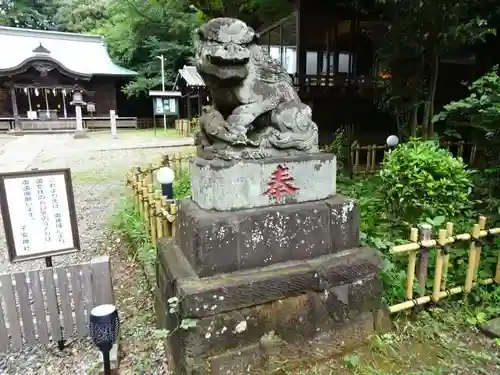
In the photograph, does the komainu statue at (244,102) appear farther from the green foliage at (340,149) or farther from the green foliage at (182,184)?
the green foliage at (340,149)

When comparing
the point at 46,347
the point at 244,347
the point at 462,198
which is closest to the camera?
the point at 244,347

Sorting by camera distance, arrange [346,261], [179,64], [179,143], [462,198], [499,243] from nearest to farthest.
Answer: [346,261]
[499,243]
[462,198]
[179,143]
[179,64]

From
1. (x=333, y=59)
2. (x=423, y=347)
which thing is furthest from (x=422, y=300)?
(x=333, y=59)

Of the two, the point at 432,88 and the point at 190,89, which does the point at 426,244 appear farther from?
the point at 190,89

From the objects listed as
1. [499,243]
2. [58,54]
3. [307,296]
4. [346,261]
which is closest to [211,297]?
[307,296]

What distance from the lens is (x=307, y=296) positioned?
254 cm

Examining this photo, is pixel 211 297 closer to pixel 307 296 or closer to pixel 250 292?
pixel 250 292

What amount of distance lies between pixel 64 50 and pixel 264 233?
98.9ft

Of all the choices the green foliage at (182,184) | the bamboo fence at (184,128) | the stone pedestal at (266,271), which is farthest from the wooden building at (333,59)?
the bamboo fence at (184,128)

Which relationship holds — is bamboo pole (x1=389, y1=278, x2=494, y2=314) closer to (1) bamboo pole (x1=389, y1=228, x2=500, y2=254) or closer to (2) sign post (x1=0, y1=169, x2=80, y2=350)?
(1) bamboo pole (x1=389, y1=228, x2=500, y2=254)

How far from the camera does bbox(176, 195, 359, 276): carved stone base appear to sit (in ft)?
7.78

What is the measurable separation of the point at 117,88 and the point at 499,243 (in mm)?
27149

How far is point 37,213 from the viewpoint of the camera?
2.88 meters

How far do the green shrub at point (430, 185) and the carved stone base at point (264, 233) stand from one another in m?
1.53
